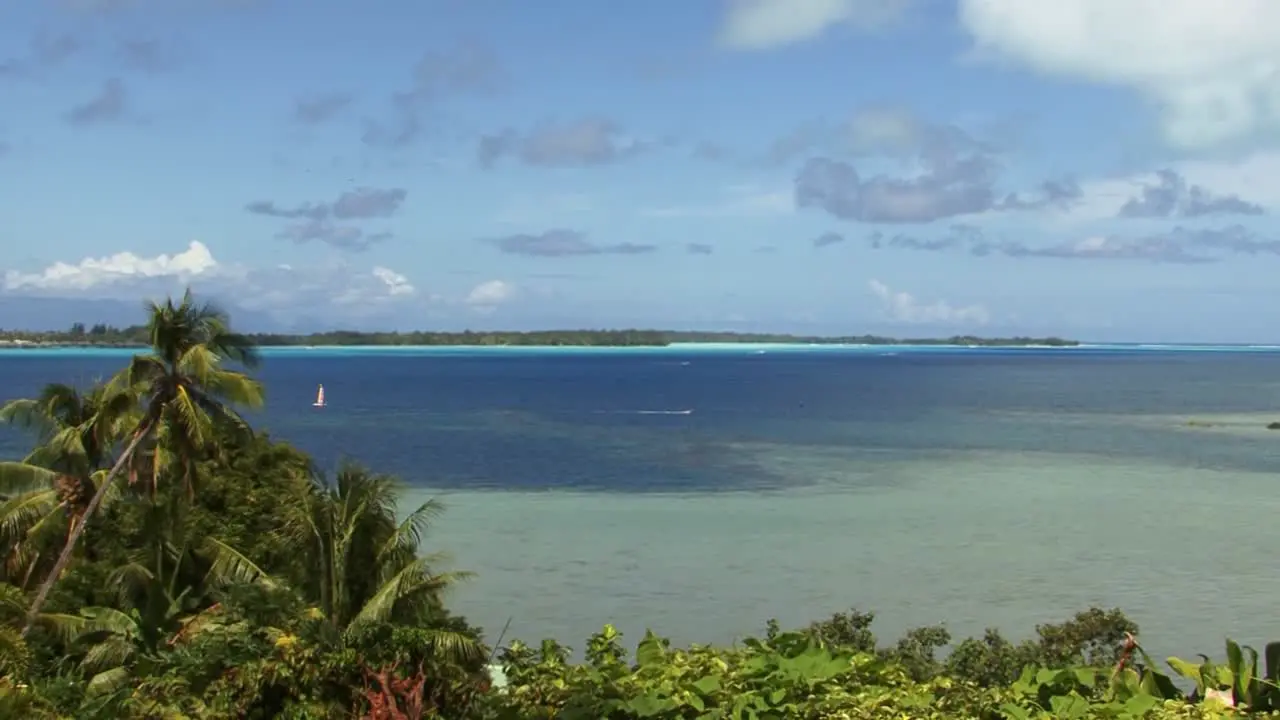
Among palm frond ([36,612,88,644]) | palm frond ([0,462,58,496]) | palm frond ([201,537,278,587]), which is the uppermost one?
palm frond ([0,462,58,496])

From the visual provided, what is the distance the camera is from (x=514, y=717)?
17.0ft

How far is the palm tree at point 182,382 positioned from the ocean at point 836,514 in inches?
263

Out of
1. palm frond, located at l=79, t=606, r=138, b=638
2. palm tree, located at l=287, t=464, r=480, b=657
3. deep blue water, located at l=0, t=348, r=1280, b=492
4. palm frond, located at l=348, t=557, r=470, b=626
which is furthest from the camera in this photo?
deep blue water, located at l=0, t=348, r=1280, b=492

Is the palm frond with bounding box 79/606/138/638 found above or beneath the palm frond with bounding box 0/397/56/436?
beneath

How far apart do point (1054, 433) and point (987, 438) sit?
20.8ft

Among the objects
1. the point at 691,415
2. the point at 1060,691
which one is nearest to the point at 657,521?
the point at 1060,691

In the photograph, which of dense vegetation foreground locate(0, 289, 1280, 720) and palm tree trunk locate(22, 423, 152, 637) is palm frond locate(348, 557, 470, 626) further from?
palm tree trunk locate(22, 423, 152, 637)

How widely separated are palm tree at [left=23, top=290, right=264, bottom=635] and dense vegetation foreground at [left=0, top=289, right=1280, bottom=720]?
0.03 meters

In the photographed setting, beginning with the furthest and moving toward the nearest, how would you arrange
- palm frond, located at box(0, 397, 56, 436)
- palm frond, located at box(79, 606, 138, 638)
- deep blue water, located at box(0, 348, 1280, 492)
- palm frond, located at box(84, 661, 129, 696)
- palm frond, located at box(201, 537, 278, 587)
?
deep blue water, located at box(0, 348, 1280, 492) → palm frond, located at box(0, 397, 56, 436) → palm frond, located at box(201, 537, 278, 587) → palm frond, located at box(79, 606, 138, 638) → palm frond, located at box(84, 661, 129, 696)

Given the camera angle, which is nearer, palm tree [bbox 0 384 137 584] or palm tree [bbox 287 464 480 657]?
palm tree [bbox 287 464 480 657]

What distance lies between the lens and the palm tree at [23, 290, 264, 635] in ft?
54.6

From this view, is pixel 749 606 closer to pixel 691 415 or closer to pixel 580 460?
pixel 580 460

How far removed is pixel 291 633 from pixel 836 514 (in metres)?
35.2

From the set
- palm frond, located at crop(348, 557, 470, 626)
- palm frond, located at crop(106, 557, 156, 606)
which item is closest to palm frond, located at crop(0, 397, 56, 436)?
palm frond, located at crop(106, 557, 156, 606)
